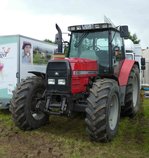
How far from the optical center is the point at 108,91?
23.5ft

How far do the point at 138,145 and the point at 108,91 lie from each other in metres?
1.25

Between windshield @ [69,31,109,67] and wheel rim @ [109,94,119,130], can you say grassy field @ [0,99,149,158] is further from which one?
windshield @ [69,31,109,67]

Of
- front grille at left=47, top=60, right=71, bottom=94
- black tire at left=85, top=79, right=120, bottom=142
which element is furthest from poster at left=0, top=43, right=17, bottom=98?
black tire at left=85, top=79, right=120, bottom=142

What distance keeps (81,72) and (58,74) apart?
54 cm

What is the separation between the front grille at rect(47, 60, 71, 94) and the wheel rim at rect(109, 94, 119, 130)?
1052 millimetres

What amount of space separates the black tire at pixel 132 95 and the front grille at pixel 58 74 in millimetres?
2507

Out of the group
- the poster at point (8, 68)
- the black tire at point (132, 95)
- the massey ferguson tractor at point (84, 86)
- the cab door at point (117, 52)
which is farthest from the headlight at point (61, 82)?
the poster at point (8, 68)

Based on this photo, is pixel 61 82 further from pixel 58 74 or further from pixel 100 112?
pixel 100 112

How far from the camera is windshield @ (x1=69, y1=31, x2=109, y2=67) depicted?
840 cm

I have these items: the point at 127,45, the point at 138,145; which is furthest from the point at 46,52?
the point at 127,45

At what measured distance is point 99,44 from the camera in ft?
27.9

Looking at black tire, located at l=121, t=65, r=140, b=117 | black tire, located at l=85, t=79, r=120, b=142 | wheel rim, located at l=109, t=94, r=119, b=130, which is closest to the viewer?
black tire, located at l=85, t=79, r=120, b=142

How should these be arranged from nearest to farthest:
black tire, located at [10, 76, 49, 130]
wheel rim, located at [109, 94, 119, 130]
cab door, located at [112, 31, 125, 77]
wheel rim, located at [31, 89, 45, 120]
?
wheel rim, located at [109, 94, 119, 130] → black tire, located at [10, 76, 49, 130] → wheel rim, located at [31, 89, 45, 120] → cab door, located at [112, 31, 125, 77]

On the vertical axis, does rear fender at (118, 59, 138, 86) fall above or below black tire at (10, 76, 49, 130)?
above
